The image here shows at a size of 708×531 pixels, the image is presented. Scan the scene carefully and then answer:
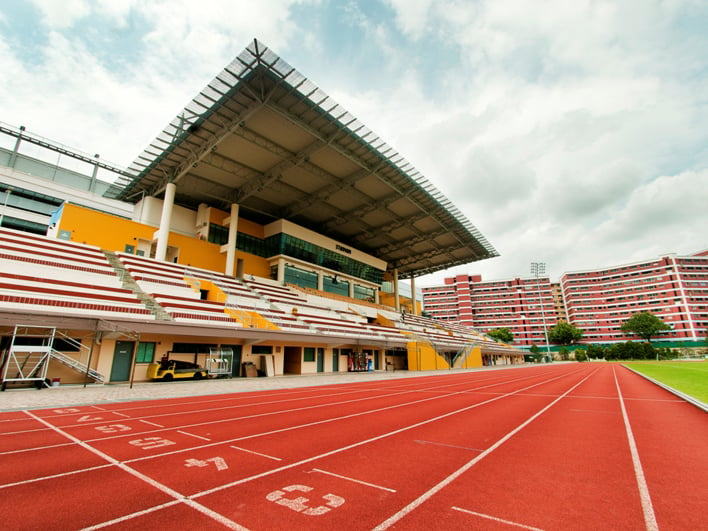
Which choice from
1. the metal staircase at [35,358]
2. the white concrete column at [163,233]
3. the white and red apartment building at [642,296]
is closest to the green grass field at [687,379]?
the metal staircase at [35,358]

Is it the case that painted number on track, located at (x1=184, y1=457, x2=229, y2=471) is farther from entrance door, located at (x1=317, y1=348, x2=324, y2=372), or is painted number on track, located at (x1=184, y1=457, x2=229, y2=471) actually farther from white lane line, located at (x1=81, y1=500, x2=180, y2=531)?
entrance door, located at (x1=317, y1=348, x2=324, y2=372)

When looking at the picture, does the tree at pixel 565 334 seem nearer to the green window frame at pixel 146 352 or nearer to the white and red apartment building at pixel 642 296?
the white and red apartment building at pixel 642 296

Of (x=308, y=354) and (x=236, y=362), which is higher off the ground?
(x=308, y=354)

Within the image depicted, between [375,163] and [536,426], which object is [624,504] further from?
[375,163]

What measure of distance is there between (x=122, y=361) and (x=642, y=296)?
117 metres

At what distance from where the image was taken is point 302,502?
11.4 ft

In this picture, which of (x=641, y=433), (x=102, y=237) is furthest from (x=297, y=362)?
(x=641, y=433)

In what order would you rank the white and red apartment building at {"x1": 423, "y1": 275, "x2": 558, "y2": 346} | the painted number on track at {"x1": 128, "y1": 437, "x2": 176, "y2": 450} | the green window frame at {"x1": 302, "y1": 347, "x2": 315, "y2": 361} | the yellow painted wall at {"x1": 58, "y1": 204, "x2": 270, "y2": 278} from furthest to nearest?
the white and red apartment building at {"x1": 423, "y1": 275, "x2": 558, "y2": 346} → the yellow painted wall at {"x1": 58, "y1": 204, "x2": 270, "y2": 278} → the green window frame at {"x1": 302, "y1": 347, "x2": 315, "y2": 361} → the painted number on track at {"x1": 128, "y1": 437, "x2": 176, "y2": 450}

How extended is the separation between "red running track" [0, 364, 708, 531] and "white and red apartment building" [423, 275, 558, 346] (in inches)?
4143

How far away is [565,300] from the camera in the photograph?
355 ft

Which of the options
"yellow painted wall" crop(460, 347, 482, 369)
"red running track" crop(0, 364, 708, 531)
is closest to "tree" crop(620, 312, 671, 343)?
"yellow painted wall" crop(460, 347, 482, 369)

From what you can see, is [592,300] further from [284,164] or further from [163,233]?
[163,233]

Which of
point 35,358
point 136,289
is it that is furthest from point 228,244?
point 35,358

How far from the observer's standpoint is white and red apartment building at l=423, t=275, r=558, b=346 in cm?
10388
